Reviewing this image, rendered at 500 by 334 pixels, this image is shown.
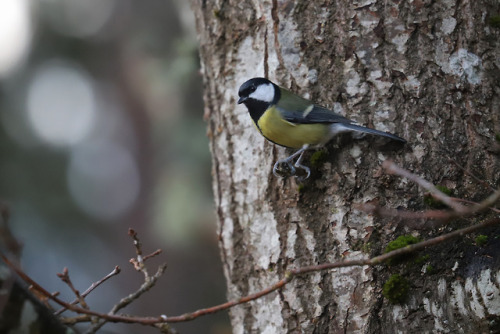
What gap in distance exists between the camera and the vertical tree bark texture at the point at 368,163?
5.12ft

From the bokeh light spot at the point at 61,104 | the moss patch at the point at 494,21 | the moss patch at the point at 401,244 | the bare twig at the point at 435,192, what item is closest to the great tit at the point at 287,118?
the moss patch at the point at 401,244

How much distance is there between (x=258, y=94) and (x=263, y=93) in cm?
2

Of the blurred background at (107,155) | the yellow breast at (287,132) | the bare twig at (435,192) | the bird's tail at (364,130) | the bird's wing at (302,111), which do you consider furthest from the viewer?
the blurred background at (107,155)

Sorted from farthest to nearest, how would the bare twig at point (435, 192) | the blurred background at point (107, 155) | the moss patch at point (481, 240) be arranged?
the blurred background at point (107, 155) < the moss patch at point (481, 240) < the bare twig at point (435, 192)

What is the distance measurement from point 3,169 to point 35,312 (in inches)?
254

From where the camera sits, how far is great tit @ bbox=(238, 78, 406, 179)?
1814 millimetres

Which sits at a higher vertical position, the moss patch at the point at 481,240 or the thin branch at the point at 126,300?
the thin branch at the point at 126,300

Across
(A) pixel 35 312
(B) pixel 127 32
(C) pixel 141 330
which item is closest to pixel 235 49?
(A) pixel 35 312

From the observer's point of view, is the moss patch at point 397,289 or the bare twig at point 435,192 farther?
the moss patch at point 397,289

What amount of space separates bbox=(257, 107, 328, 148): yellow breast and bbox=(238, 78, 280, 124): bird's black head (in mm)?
45

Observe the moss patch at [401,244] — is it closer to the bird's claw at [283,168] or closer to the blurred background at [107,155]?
the bird's claw at [283,168]

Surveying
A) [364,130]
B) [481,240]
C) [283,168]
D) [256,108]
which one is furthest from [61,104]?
[481,240]

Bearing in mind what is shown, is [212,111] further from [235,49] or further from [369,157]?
[369,157]

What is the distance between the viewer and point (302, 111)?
190 centimetres
